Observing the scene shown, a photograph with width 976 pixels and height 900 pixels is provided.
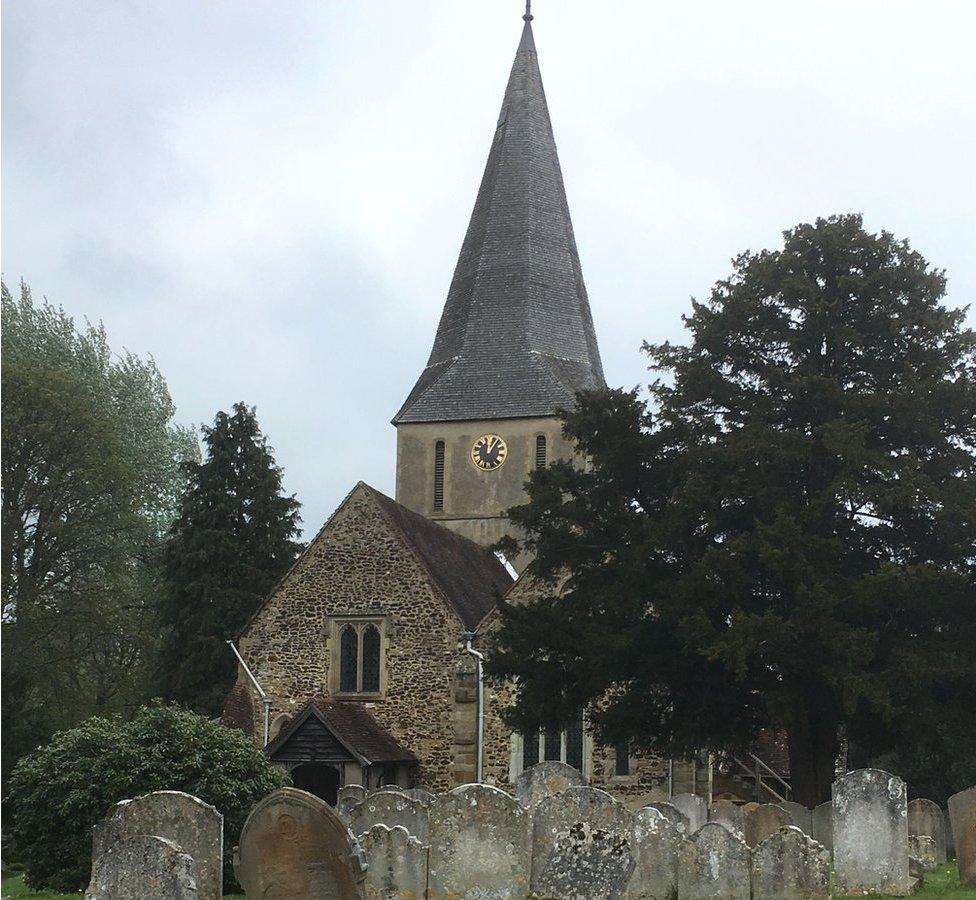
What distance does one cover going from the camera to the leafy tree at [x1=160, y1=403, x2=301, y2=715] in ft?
125

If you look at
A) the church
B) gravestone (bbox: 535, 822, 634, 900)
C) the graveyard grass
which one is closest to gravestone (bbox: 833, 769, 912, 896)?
the graveyard grass

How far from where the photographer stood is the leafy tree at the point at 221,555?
3816cm

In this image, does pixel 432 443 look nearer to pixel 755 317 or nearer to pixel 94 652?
pixel 94 652

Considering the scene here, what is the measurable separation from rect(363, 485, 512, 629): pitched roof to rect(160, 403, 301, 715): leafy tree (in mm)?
5546

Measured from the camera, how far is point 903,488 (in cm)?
2298

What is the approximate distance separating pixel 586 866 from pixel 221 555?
85.5ft

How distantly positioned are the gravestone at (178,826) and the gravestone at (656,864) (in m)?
4.71

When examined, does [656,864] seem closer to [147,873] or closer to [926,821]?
[147,873]

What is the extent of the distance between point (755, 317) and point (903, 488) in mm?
4541

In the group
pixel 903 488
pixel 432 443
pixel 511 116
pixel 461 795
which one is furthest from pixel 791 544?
pixel 511 116

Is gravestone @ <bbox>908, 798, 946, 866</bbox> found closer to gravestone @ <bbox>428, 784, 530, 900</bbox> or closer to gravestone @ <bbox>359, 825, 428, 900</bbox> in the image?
gravestone @ <bbox>428, 784, 530, 900</bbox>

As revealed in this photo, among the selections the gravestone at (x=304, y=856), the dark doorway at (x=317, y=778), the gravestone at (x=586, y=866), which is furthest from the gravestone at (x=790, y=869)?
the dark doorway at (x=317, y=778)

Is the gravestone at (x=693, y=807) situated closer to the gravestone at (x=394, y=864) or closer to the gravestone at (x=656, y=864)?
the gravestone at (x=656, y=864)

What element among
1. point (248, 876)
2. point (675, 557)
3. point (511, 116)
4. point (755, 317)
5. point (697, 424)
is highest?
point (511, 116)
